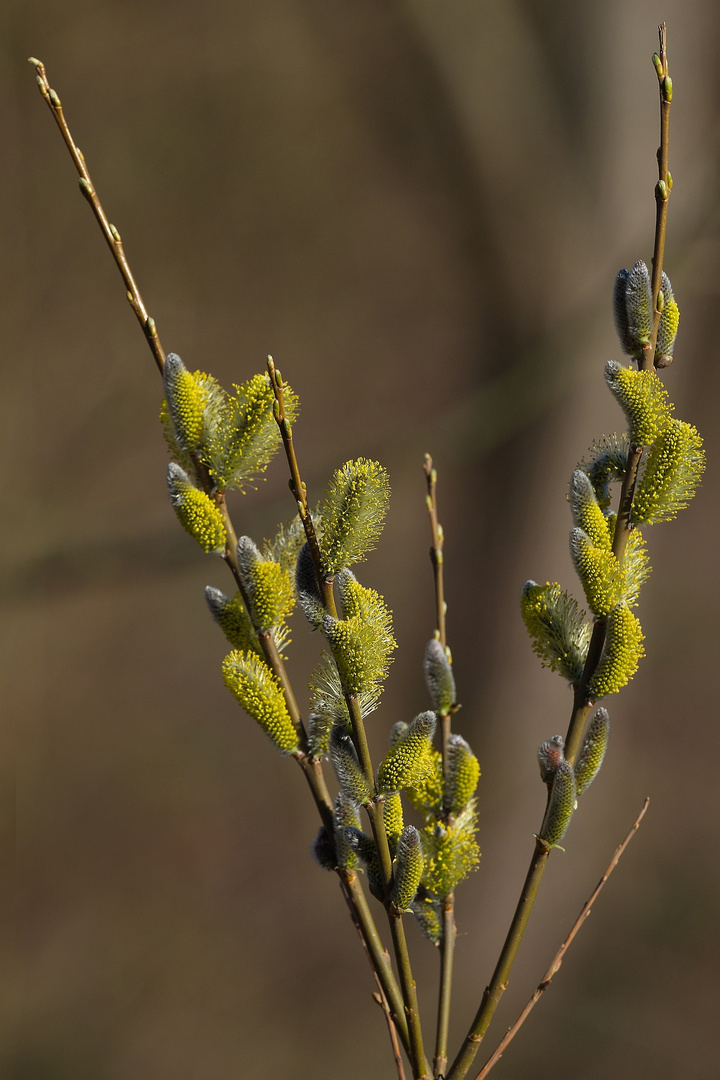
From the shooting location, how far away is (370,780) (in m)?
0.20

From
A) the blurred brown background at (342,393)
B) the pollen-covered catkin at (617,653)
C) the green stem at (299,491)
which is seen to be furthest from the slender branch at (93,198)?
the blurred brown background at (342,393)

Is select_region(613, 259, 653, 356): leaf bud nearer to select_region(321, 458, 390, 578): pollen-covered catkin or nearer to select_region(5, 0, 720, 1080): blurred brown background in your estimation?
select_region(321, 458, 390, 578): pollen-covered catkin

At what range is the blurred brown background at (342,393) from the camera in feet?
2.52

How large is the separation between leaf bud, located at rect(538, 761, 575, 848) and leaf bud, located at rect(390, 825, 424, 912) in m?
0.04

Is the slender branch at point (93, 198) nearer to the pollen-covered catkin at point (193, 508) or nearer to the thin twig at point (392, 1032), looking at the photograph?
the pollen-covered catkin at point (193, 508)

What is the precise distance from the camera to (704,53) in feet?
2.55

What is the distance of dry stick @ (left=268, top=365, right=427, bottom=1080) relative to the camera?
176 mm

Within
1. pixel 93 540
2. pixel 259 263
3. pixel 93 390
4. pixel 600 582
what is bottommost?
pixel 600 582

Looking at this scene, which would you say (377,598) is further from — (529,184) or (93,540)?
(529,184)

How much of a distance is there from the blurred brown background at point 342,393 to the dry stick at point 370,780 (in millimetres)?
567

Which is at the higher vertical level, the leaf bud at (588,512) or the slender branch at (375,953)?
the leaf bud at (588,512)

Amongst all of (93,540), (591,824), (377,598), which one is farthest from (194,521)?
(591,824)

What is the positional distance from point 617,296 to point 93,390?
711 millimetres

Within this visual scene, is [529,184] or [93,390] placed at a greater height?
[529,184]
